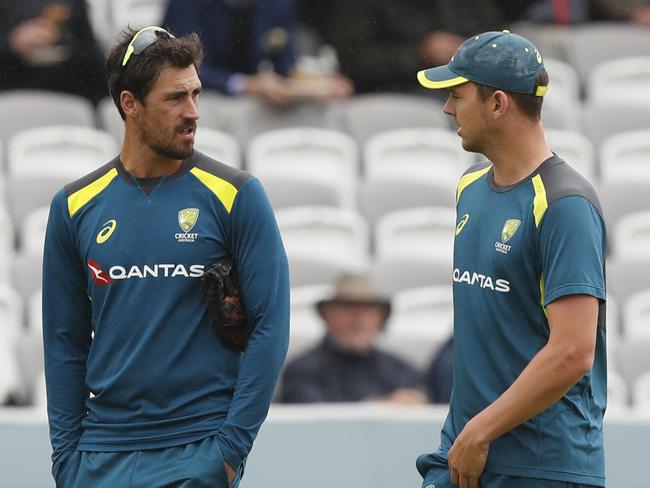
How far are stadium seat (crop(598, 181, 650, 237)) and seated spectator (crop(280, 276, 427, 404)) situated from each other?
2.35 meters

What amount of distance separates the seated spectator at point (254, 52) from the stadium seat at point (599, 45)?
2.38 meters

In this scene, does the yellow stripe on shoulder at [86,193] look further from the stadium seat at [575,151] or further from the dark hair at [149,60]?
the stadium seat at [575,151]

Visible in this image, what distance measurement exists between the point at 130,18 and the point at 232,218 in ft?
23.2

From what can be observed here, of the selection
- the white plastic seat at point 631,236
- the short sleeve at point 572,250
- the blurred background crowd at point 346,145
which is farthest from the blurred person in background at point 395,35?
the short sleeve at point 572,250

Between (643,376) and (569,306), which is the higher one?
(569,306)

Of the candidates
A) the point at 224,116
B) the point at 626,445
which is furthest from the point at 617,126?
the point at 626,445

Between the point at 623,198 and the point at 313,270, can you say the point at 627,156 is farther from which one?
the point at 313,270

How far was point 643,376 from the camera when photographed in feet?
24.5

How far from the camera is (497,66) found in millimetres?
3836

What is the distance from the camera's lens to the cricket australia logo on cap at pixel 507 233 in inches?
149

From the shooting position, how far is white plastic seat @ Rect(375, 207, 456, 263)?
8773 mm

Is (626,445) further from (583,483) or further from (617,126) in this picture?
(617,126)

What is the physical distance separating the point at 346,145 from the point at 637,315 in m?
2.41

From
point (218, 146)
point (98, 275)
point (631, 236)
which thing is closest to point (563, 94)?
point (631, 236)
